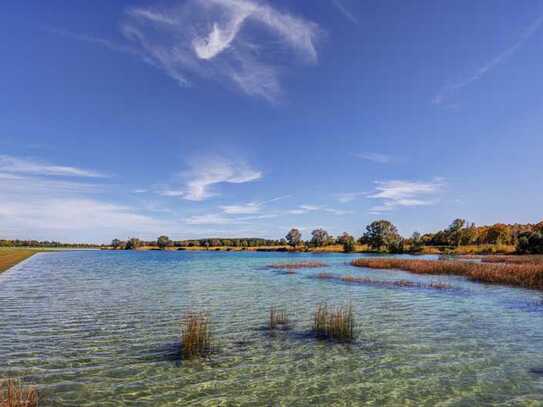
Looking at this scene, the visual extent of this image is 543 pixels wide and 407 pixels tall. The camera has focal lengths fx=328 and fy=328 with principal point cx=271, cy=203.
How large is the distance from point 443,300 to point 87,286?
35572mm

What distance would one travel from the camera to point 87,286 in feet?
118

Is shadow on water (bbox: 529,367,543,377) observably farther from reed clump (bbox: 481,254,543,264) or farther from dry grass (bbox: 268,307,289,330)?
reed clump (bbox: 481,254,543,264)

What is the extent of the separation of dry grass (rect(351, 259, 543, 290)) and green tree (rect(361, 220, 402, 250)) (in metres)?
101

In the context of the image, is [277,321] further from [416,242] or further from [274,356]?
[416,242]

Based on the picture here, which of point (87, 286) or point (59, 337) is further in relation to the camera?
point (87, 286)

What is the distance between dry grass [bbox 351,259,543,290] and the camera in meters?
36.2

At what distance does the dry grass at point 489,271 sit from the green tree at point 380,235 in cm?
10058

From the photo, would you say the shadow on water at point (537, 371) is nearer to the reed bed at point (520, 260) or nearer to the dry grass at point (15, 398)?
the dry grass at point (15, 398)

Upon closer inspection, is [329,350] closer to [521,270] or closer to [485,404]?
[485,404]

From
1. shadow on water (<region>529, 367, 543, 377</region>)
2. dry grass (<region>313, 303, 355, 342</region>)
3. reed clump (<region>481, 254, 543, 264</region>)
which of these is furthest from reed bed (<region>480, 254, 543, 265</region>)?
dry grass (<region>313, 303, 355, 342</region>)

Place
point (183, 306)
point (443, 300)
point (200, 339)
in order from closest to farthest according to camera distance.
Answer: point (200, 339) → point (183, 306) → point (443, 300)

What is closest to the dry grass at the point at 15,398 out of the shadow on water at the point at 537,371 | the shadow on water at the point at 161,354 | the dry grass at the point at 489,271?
the shadow on water at the point at 161,354

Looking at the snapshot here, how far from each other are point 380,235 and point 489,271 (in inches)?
4815

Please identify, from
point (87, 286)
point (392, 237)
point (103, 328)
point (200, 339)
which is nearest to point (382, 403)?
point (200, 339)
